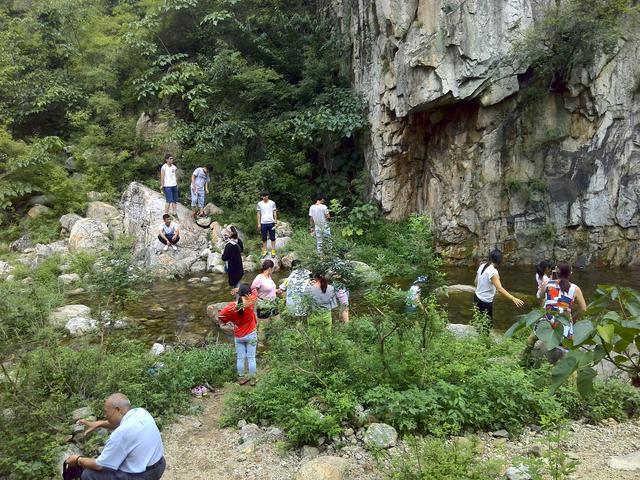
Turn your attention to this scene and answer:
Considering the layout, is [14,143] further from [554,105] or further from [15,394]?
[554,105]

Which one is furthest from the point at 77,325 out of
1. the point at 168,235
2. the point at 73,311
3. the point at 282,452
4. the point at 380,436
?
the point at 380,436

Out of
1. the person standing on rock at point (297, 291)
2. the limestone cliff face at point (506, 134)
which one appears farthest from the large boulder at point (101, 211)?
the person standing on rock at point (297, 291)

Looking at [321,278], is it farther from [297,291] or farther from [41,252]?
[41,252]

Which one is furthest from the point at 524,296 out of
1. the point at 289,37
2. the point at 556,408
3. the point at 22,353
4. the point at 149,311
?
the point at 289,37

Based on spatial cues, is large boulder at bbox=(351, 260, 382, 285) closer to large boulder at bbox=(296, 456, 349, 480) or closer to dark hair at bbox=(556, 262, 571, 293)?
large boulder at bbox=(296, 456, 349, 480)

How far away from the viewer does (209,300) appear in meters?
11.1

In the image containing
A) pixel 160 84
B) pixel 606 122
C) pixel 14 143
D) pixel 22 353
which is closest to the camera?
pixel 22 353

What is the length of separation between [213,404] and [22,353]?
2.45m

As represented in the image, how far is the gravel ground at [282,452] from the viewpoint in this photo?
4.83 m

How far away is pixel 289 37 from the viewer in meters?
18.8

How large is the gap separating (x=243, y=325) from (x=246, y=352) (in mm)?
510

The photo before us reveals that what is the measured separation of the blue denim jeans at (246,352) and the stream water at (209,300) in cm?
171

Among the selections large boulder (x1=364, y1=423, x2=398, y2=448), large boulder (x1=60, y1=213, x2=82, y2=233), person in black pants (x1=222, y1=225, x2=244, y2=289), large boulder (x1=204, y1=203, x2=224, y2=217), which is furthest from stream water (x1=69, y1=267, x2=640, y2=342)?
large boulder (x1=60, y1=213, x2=82, y2=233)

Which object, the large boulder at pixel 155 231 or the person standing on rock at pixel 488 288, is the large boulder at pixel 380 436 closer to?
the person standing on rock at pixel 488 288
